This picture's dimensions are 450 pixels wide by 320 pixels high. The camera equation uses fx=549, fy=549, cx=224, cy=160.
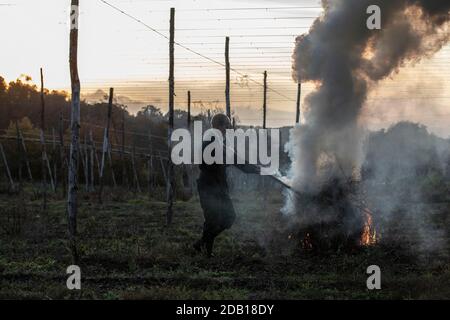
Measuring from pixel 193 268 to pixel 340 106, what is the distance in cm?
442

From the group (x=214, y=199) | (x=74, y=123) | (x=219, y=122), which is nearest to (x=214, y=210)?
(x=214, y=199)

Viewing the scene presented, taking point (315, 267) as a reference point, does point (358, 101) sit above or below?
above

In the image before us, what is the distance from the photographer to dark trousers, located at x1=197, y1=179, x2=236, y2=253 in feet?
30.5

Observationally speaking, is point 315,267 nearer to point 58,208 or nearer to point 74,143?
point 74,143

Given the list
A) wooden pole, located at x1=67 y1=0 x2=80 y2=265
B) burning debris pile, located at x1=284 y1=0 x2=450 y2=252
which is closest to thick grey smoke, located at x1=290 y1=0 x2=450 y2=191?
burning debris pile, located at x1=284 y1=0 x2=450 y2=252

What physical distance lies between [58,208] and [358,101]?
517 inches

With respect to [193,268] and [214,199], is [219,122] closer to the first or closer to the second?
[214,199]

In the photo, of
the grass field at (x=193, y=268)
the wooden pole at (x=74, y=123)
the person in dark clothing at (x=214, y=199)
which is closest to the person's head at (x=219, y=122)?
the person in dark clothing at (x=214, y=199)

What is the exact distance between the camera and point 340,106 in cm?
1066

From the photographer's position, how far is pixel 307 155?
405 inches

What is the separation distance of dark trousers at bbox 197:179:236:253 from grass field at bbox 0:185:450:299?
1.59ft

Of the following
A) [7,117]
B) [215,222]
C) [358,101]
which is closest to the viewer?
[215,222]
